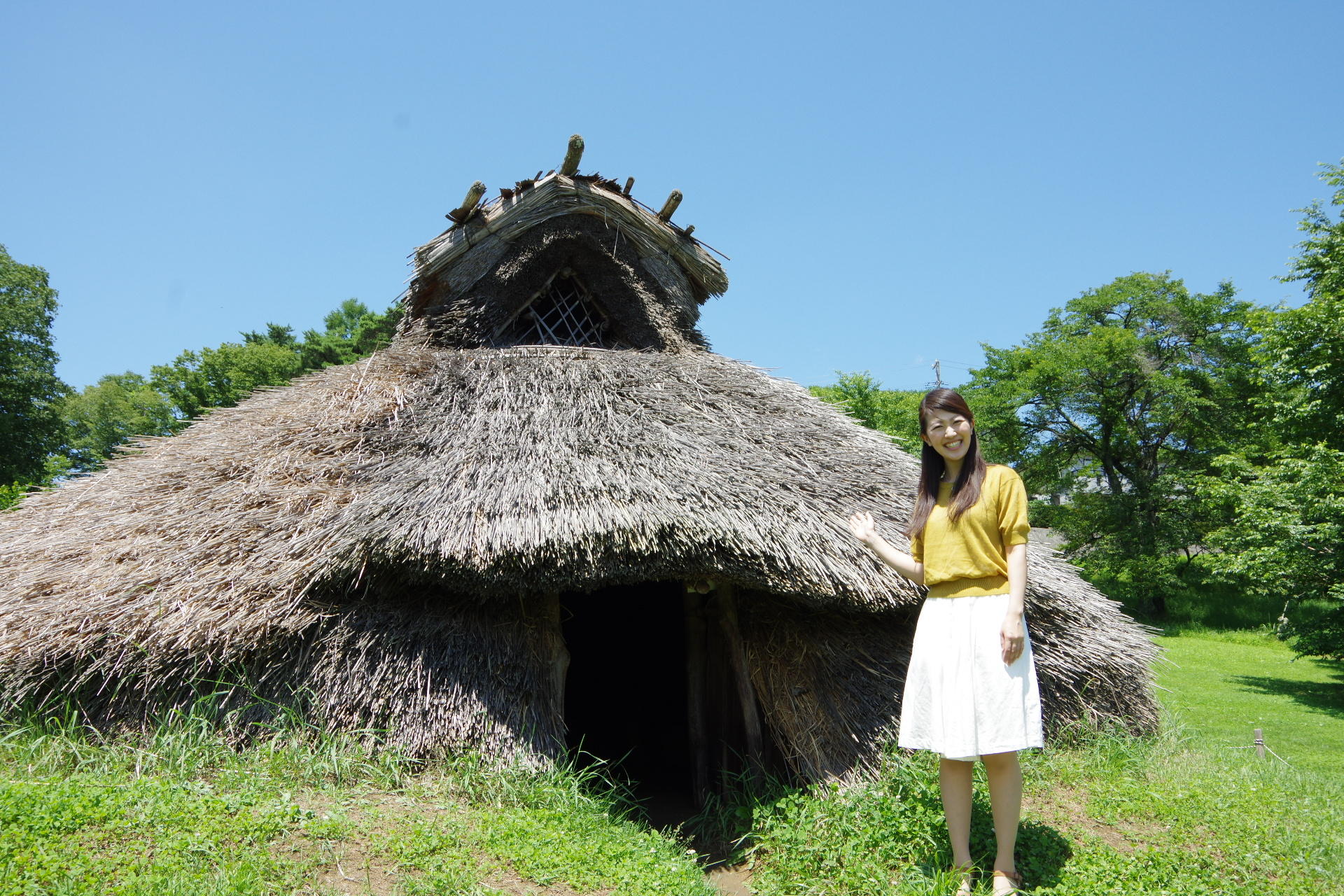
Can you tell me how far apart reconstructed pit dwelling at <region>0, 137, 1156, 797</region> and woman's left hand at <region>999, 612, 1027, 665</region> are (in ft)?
4.36

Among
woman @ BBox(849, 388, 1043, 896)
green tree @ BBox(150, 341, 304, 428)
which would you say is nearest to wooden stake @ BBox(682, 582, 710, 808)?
woman @ BBox(849, 388, 1043, 896)

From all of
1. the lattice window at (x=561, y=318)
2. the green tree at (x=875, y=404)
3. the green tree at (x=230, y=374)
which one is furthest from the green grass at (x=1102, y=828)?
the green tree at (x=230, y=374)

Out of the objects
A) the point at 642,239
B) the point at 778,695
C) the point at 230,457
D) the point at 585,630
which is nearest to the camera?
the point at 778,695

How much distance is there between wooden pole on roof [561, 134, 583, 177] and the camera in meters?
6.39

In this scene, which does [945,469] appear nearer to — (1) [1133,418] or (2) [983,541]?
(2) [983,541]

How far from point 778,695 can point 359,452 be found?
3.08 m

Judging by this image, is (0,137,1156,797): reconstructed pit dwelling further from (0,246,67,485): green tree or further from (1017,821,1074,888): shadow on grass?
(0,246,67,485): green tree

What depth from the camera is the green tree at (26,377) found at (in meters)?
20.3

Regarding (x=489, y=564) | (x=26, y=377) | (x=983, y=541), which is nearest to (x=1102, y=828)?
(x=983, y=541)

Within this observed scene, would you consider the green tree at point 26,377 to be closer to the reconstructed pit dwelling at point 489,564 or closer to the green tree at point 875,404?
the reconstructed pit dwelling at point 489,564

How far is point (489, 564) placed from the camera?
151 inches

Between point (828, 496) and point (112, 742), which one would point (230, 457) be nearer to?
point (112, 742)

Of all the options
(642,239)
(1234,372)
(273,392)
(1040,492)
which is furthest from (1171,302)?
(273,392)

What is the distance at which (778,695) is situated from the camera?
15.1 ft
